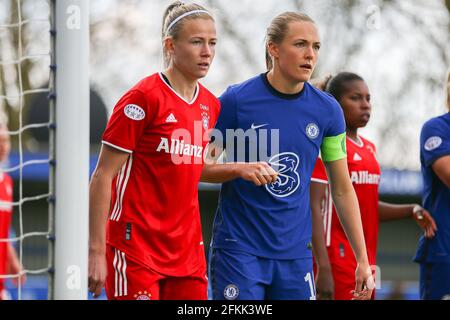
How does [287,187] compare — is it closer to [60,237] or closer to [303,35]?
[303,35]

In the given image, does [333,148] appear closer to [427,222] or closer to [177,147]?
[177,147]

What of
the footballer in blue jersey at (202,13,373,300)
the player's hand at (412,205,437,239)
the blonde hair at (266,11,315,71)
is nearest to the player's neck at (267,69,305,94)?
the footballer in blue jersey at (202,13,373,300)

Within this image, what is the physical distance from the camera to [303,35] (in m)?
5.55

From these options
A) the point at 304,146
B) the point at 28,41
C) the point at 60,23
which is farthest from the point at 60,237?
the point at 28,41

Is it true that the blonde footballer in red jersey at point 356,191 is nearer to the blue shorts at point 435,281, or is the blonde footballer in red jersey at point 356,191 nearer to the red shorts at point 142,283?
the blue shorts at point 435,281

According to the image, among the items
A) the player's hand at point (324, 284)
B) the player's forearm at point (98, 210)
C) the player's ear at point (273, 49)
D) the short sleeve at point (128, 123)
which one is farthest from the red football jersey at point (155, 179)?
the player's hand at point (324, 284)

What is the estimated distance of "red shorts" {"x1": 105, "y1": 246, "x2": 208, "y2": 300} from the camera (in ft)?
16.5

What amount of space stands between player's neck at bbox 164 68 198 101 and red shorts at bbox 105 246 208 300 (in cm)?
89

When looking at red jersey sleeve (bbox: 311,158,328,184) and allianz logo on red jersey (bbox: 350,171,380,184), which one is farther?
allianz logo on red jersey (bbox: 350,171,380,184)

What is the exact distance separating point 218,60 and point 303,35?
508 inches

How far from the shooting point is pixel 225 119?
18.5 feet

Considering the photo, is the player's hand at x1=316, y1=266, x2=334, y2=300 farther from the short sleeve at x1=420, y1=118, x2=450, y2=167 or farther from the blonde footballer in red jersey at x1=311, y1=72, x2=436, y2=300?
the short sleeve at x1=420, y1=118, x2=450, y2=167

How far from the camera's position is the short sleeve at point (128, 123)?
505 centimetres
